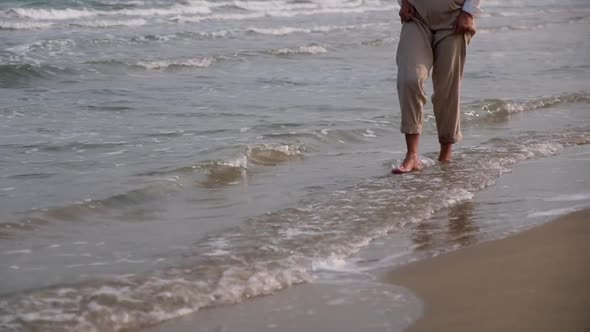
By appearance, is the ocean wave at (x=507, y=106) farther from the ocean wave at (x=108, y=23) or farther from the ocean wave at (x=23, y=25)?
the ocean wave at (x=108, y=23)

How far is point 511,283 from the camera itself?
3.88m

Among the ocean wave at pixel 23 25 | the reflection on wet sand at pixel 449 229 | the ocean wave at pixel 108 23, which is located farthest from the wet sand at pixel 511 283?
the ocean wave at pixel 108 23

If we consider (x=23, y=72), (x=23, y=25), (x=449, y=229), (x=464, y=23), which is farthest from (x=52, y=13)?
(x=449, y=229)

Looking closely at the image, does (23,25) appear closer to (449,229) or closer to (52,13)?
(52,13)

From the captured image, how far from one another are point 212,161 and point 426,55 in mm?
1601

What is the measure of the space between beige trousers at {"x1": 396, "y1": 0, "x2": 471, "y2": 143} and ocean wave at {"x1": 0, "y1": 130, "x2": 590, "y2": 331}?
49 cm

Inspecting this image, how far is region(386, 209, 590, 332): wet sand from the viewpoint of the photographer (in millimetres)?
3463

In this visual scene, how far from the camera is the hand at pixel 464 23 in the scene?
6.21 meters

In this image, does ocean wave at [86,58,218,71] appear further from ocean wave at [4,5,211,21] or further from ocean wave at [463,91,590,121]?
ocean wave at [4,5,211,21]

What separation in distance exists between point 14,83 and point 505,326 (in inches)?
353

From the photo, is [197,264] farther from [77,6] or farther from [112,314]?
[77,6]

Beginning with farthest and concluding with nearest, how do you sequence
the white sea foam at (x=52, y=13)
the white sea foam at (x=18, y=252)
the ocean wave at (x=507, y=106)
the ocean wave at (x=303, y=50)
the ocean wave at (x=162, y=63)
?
the white sea foam at (x=52, y=13) → the ocean wave at (x=303, y=50) → the ocean wave at (x=162, y=63) → the ocean wave at (x=507, y=106) → the white sea foam at (x=18, y=252)

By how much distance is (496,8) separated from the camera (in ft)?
103

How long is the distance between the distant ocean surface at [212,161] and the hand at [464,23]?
94cm
